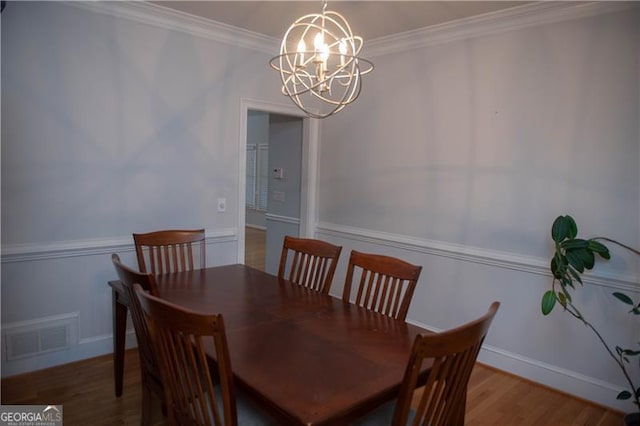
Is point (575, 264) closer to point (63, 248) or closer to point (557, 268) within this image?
point (557, 268)

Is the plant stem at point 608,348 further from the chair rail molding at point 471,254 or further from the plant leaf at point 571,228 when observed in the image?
the plant leaf at point 571,228

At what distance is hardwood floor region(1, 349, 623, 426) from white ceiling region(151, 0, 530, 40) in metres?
2.58

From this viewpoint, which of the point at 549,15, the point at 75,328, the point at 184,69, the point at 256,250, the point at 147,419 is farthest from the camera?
the point at 256,250

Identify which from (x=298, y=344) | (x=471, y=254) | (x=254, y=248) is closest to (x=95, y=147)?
(x=298, y=344)

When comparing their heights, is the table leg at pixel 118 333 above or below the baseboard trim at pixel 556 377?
above

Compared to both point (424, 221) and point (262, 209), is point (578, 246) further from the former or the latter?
point (262, 209)

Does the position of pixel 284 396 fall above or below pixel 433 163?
below

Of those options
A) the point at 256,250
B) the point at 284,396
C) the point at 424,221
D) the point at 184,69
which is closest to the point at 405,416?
the point at 284,396

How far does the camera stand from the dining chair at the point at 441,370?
1.14m

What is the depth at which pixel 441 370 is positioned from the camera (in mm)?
1262

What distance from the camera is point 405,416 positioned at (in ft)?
3.93

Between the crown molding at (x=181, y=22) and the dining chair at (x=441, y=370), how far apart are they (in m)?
3.08

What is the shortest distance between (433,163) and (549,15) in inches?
49.7

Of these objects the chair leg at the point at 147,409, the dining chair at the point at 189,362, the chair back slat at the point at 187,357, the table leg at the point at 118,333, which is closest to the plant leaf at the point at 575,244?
the dining chair at the point at 189,362
